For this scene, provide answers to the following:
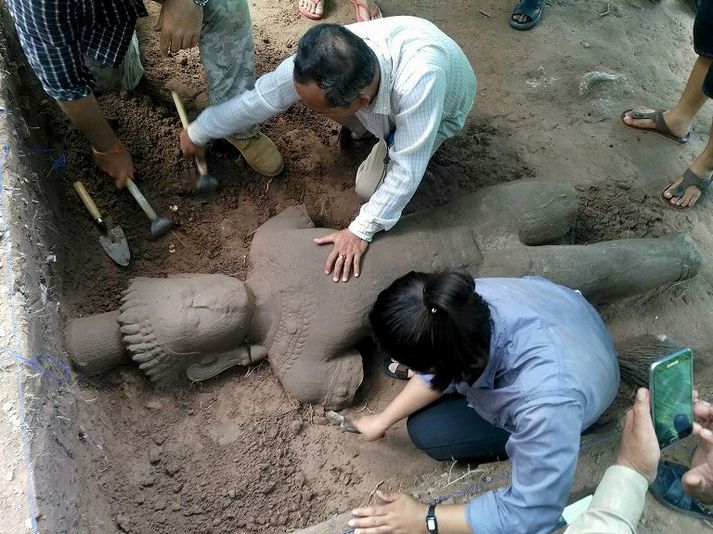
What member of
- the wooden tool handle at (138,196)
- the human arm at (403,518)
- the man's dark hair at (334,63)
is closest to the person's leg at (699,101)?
the man's dark hair at (334,63)

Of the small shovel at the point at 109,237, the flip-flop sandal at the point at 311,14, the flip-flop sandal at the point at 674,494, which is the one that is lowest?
the flip-flop sandal at the point at 674,494

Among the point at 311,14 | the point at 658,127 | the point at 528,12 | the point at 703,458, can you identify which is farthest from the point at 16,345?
the point at 528,12

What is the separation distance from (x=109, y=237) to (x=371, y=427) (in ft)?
4.47

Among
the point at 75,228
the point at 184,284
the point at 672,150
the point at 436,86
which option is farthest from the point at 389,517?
the point at 672,150

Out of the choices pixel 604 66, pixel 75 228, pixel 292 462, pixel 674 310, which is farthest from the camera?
pixel 604 66

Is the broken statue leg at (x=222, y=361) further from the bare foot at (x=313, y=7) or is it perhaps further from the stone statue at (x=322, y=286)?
the bare foot at (x=313, y=7)

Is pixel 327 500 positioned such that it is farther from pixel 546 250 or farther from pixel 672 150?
pixel 672 150

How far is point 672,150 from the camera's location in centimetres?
321

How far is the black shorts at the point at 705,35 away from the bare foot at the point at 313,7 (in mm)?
2065

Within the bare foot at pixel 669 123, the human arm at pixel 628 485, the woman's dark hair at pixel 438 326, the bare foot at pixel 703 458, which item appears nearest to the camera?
the woman's dark hair at pixel 438 326

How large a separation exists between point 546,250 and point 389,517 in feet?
4.28

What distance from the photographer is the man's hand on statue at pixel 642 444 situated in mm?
1607

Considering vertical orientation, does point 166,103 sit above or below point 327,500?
above

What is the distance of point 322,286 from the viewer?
2.22 metres
